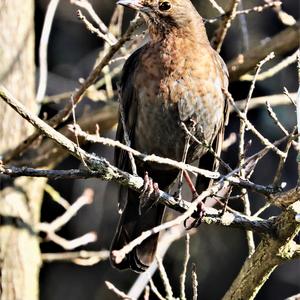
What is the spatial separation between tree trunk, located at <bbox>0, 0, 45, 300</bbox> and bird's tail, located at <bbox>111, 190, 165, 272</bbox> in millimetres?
611

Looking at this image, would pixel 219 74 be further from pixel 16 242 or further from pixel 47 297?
pixel 47 297

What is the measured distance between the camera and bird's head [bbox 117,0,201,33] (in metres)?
4.75

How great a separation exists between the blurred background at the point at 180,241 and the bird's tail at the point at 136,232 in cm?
267

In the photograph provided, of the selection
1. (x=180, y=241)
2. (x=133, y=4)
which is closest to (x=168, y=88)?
(x=133, y=4)

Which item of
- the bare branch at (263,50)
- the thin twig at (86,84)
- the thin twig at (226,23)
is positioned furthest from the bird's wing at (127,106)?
the bare branch at (263,50)

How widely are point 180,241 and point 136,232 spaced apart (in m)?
3.01

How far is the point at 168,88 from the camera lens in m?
4.66

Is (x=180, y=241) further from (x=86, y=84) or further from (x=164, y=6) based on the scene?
(x=86, y=84)

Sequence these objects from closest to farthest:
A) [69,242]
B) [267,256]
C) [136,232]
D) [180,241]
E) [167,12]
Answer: [267,256], [167,12], [136,232], [69,242], [180,241]

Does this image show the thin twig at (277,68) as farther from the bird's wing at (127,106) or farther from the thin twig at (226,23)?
the bird's wing at (127,106)

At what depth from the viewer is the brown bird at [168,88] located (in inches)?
184

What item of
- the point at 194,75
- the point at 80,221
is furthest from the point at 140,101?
the point at 80,221

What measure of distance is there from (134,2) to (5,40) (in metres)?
1.14

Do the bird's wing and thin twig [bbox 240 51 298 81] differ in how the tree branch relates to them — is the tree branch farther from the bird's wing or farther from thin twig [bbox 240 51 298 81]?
thin twig [bbox 240 51 298 81]
